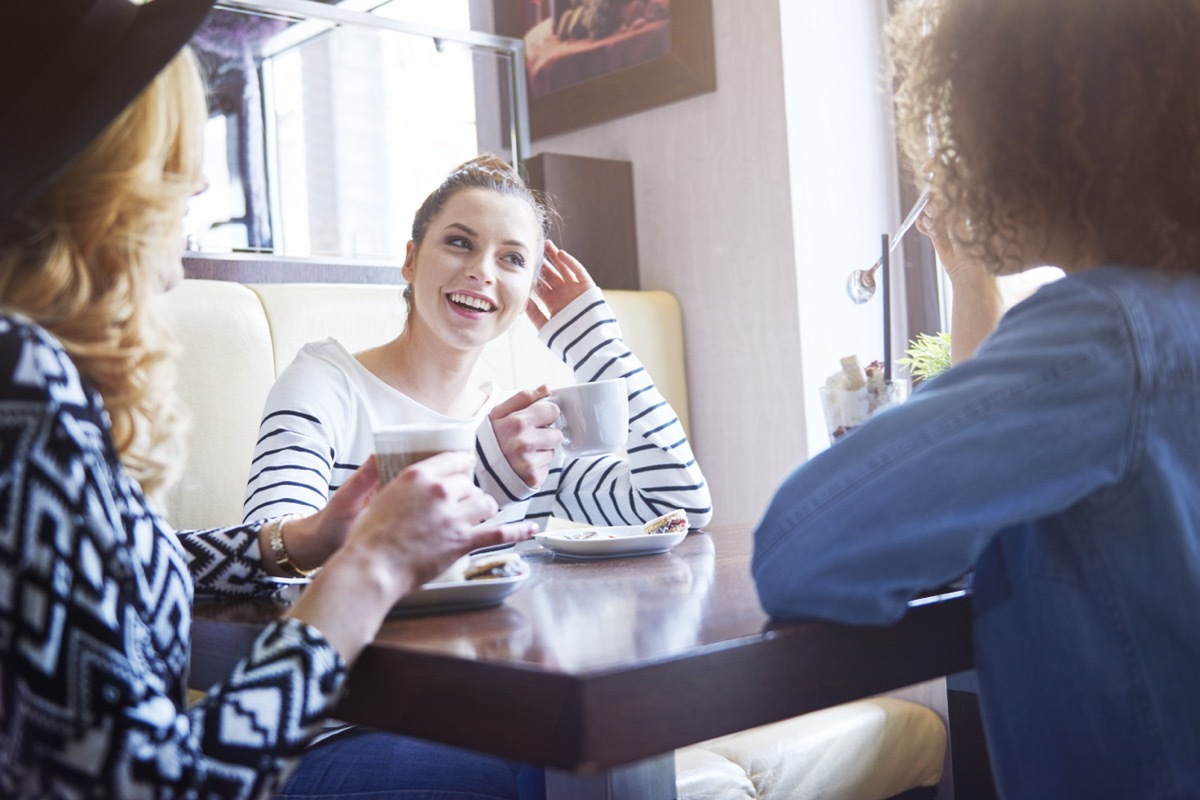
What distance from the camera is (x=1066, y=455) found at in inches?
28.2

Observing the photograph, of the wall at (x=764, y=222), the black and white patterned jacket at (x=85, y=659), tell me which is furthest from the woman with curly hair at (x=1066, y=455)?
the wall at (x=764, y=222)

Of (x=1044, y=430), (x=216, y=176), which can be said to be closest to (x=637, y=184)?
(x=216, y=176)

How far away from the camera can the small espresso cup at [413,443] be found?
85cm

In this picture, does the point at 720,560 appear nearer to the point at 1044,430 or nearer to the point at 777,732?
the point at 1044,430

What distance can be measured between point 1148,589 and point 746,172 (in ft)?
6.63

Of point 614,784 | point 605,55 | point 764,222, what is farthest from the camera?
point 605,55

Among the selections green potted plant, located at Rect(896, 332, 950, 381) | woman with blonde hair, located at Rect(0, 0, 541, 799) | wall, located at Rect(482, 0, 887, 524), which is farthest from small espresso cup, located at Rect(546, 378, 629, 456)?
wall, located at Rect(482, 0, 887, 524)

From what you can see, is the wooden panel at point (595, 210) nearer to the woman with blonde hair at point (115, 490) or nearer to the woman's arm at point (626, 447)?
the woman's arm at point (626, 447)

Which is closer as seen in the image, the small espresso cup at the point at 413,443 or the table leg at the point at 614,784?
the small espresso cup at the point at 413,443

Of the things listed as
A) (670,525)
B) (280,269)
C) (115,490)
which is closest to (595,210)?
(280,269)

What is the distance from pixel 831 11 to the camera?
2.70m

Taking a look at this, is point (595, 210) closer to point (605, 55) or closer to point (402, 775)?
point (605, 55)

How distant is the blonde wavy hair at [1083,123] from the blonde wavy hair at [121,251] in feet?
1.75

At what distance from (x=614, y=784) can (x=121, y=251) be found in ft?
1.86
